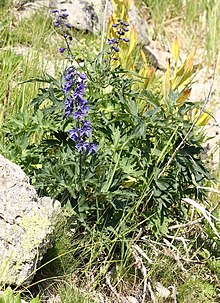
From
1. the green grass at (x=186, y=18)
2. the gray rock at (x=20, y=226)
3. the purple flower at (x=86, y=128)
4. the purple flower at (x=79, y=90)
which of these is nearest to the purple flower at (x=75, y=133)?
the purple flower at (x=86, y=128)

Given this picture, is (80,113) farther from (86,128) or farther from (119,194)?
(119,194)

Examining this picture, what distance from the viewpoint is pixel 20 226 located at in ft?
7.42

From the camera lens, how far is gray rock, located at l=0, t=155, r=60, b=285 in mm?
2178

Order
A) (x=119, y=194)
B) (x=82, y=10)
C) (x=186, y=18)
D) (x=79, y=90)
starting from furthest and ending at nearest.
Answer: (x=186, y=18) → (x=82, y=10) → (x=119, y=194) → (x=79, y=90)

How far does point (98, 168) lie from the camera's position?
2.50 meters

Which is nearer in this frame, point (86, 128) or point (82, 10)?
point (86, 128)

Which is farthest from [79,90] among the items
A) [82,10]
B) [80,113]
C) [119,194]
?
[82,10]

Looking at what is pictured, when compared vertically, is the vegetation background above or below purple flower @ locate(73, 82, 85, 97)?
below

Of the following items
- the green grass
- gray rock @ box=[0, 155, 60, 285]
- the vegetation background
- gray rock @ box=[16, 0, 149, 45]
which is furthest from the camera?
the green grass

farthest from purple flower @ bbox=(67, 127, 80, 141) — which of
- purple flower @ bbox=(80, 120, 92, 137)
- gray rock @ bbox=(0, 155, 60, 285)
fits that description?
gray rock @ bbox=(0, 155, 60, 285)

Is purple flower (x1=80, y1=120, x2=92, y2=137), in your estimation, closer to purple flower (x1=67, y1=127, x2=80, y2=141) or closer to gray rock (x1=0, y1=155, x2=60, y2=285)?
purple flower (x1=67, y1=127, x2=80, y2=141)

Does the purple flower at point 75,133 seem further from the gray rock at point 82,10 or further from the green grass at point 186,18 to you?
the green grass at point 186,18

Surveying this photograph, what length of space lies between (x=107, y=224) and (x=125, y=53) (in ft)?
4.22

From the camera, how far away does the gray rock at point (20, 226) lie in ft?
7.14
